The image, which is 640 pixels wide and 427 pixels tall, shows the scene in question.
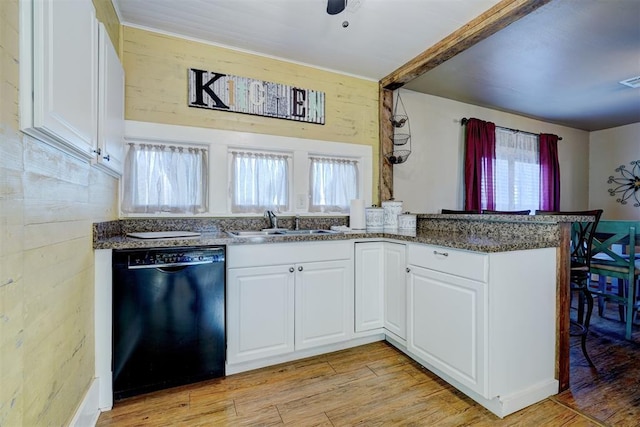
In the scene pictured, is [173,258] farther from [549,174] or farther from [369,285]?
[549,174]

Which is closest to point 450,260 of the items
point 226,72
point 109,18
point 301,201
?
point 301,201

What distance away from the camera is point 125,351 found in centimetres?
169

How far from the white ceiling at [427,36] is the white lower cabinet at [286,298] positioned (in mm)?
1644

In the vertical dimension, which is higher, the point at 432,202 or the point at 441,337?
the point at 432,202

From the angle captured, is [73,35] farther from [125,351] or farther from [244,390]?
[244,390]

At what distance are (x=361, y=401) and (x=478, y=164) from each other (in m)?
3.45

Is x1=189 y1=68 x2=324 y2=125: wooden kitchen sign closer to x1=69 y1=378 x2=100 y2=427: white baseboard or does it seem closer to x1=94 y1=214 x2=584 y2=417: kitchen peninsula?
x1=94 y1=214 x2=584 y2=417: kitchen peninsula

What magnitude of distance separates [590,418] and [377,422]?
1094 mm

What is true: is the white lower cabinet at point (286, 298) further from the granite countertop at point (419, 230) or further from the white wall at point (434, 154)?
the white wall at point (434, 154)

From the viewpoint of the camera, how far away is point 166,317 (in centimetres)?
175

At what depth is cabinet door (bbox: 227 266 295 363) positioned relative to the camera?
1.96m

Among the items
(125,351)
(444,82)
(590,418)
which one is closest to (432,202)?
(444,82)

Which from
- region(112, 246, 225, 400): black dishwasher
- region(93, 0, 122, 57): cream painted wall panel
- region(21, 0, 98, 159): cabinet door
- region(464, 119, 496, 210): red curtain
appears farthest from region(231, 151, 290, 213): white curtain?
region(464, 119, 496, 210): red curtain

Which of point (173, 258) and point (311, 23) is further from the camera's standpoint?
point (311, 23)
